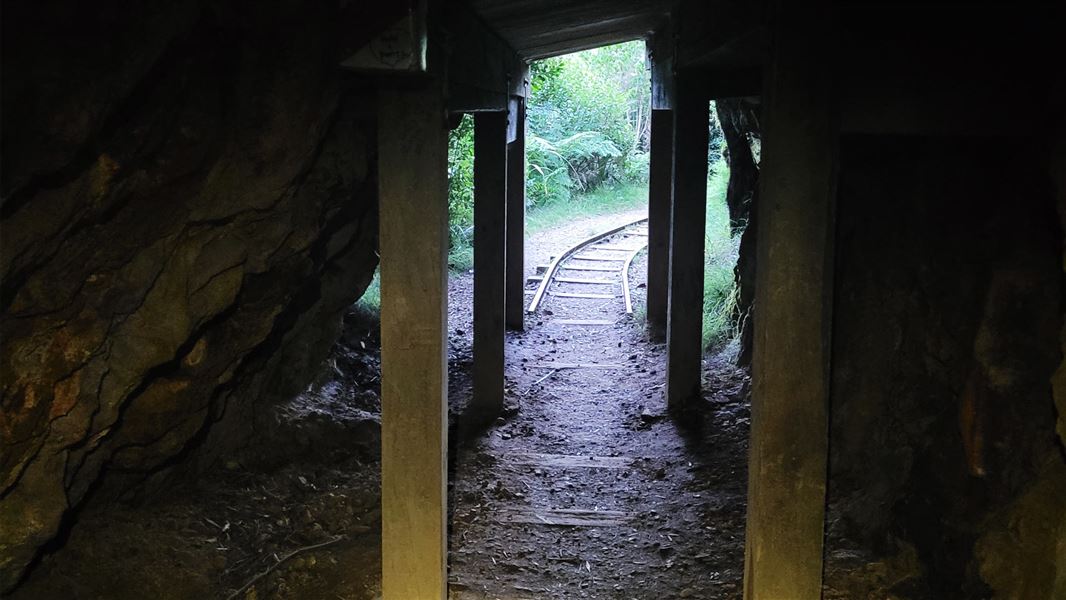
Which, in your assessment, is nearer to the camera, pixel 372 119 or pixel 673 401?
pixel 372 119

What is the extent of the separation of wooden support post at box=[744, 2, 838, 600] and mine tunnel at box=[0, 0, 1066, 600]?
1 centimetres

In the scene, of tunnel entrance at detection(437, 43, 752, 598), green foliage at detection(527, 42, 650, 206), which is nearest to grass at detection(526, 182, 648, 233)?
green foliage at detection(527, 42, 650, 206)

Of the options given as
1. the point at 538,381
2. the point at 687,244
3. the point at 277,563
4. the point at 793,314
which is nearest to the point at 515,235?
the point at 538,381

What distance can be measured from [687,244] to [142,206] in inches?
218

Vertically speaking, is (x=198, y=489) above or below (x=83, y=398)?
below

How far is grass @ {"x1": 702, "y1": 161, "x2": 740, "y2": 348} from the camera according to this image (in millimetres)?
10883

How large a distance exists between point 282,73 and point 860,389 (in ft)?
14.1

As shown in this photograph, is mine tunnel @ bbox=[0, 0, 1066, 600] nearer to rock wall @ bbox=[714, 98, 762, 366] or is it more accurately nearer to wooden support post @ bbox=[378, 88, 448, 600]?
wooden support post @ bbox=[378, 88, 448, 600]

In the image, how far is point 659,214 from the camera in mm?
11539

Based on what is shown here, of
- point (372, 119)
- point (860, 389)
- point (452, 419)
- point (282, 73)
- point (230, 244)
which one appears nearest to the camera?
point (282, 73)

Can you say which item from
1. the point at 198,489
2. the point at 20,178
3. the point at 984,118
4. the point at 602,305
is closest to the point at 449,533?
the point at 198,489

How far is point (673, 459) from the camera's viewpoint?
25.8 feet

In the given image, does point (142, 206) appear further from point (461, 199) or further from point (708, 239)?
point (461, 199)

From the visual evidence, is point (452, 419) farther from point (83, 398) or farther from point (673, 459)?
point (83, 398)
